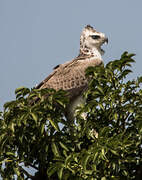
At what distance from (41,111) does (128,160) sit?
1.38 metres

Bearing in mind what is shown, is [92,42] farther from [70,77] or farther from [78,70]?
[70,77]

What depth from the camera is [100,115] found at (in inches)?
367

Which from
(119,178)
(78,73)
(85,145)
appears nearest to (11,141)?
(85,145)

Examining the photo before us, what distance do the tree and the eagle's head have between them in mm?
2524

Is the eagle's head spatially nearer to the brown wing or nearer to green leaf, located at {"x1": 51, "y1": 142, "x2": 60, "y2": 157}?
the brown wing

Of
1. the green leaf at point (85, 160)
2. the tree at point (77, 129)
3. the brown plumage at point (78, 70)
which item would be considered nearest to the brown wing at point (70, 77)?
the brown plumage at point (78, 70)

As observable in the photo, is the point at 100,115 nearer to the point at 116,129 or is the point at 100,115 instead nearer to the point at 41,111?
the point at 116,129

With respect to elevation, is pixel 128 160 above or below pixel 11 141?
below

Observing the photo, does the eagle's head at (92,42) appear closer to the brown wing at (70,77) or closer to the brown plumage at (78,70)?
the brown plumage at (78,70)

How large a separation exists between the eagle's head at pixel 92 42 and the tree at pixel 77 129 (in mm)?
2524

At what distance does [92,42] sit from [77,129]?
9.51 ft

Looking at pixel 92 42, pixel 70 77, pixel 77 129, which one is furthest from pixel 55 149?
pixel 92 42

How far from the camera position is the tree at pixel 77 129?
859 cm

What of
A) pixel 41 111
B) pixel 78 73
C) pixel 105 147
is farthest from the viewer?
pixel 78 73
